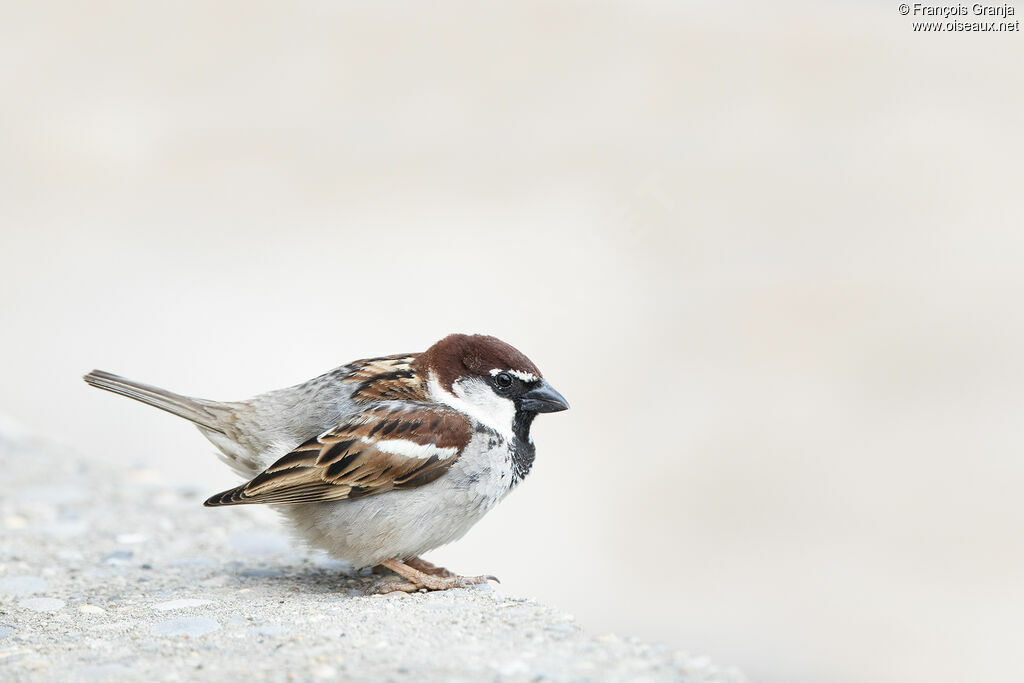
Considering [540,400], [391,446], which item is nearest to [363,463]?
[391,446]

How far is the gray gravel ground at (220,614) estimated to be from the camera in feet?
10.9

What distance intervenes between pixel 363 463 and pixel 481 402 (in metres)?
0.51

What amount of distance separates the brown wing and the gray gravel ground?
38cm

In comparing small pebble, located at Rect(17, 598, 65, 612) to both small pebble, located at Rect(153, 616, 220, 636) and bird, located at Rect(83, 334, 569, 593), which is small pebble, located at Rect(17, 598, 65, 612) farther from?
bird, located at Rect(83, 334, 569, 593)

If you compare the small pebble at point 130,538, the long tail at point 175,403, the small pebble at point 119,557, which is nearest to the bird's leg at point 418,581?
the long tail at point 175,403

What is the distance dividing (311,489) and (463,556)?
3.71 meters

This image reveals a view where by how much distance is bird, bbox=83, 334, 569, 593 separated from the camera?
429cm

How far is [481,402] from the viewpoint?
4.52 meters

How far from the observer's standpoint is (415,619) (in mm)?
3832

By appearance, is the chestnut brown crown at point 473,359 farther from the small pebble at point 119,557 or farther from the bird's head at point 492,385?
the small pebble at point 119,557

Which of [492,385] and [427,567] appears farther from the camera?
[427,567]

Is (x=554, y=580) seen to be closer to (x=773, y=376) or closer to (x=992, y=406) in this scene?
(x=773, y=376)

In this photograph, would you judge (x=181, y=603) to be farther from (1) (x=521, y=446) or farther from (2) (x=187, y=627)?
(1) (x=521, y=446)

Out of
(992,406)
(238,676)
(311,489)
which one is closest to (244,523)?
(311,489)
